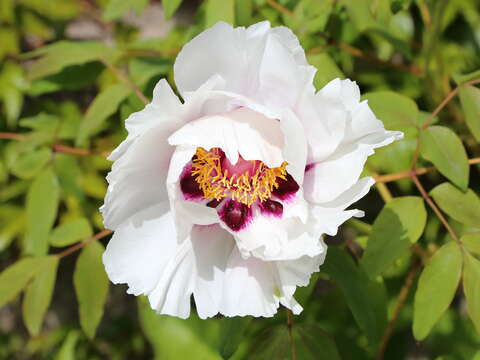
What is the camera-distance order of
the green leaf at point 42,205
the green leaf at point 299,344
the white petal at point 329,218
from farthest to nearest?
the green leaf at point 42,205, the green leaf at point 299,344, the white petal at point 329,218

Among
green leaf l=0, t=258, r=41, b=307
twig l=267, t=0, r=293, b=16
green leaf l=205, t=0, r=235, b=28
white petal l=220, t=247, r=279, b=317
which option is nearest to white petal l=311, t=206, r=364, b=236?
white petal l=220, t=247, r=279, b=317

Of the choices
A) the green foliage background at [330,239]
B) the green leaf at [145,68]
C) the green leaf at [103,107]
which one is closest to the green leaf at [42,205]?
the green foliage background at [330,239]

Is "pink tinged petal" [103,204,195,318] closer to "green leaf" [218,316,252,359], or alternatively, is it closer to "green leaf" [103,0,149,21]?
"green leaf" [218,316,252,359]

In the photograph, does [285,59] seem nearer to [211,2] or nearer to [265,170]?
[265,170]

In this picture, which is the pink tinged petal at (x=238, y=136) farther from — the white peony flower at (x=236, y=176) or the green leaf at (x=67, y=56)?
the green leaf at (x=67, y=56)

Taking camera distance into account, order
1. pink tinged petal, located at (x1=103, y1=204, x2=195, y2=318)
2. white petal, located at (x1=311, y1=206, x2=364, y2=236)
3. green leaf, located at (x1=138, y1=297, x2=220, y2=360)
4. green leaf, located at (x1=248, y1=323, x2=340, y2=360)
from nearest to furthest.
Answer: white petal, located at (x1=311, y1=206, x2=364, y2=236)
pink tinged petal, located at (x1=103, y1=204, x2=195, y2=318)
green leaf, located at (x1=248, y1=323, x2=340, y2=360)
green leaf, located at (x1=138, y1=297, x2=220, y2=360)

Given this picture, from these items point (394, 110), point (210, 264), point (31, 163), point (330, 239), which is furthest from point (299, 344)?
point (330, 239)

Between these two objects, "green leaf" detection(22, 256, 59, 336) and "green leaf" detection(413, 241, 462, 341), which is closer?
"green leaf" detection(413, 241, 462, 341)
